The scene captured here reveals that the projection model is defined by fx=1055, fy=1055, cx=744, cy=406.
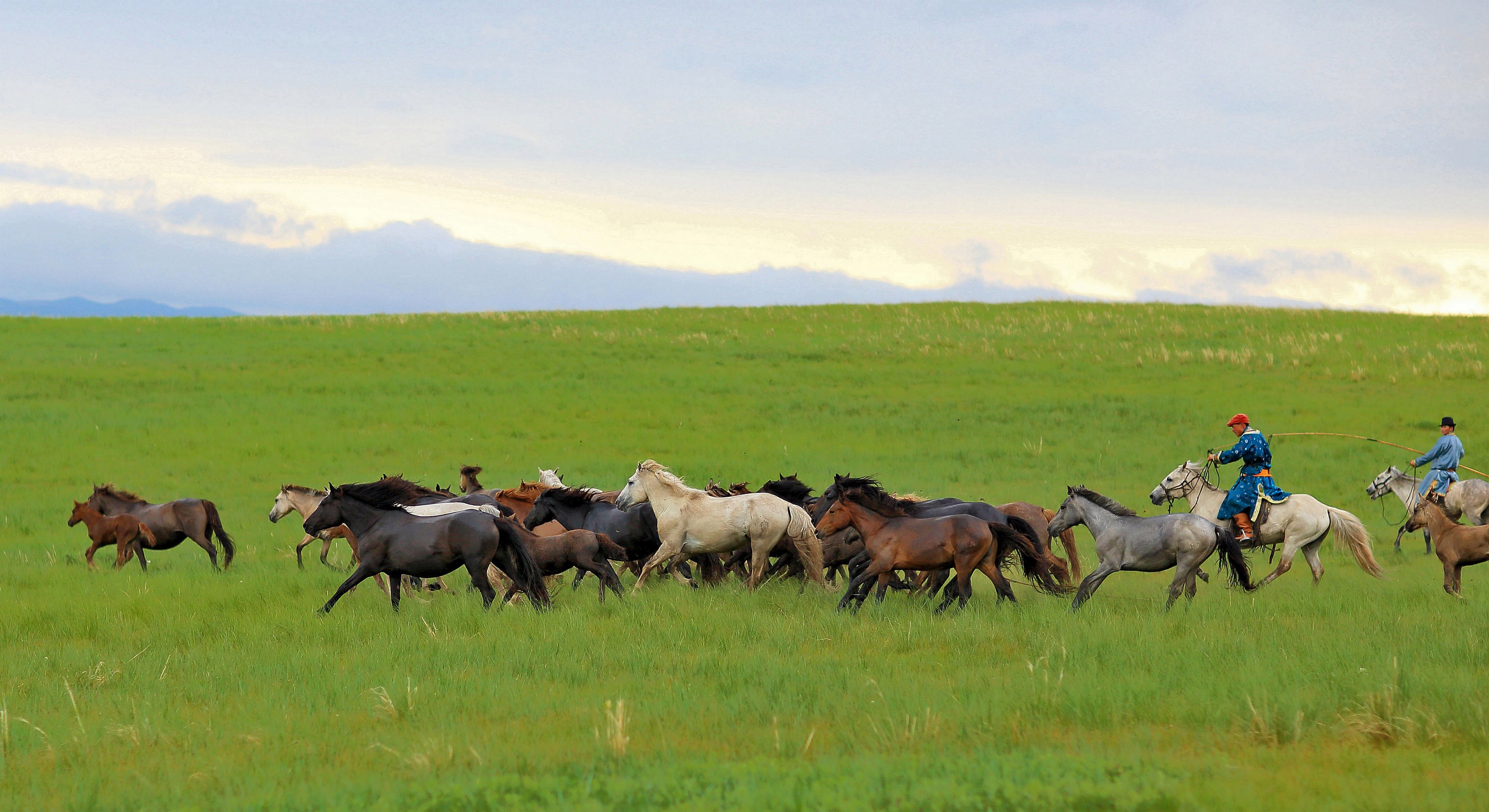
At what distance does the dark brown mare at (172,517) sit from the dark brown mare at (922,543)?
905 centimetres

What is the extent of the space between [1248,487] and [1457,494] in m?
7.53

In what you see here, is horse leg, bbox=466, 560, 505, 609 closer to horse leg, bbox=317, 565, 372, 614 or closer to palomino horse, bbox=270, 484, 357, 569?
horse leg, bbox=317, 565, 372, 614

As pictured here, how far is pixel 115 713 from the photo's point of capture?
289 inches

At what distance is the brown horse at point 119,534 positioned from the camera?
49.8 feet

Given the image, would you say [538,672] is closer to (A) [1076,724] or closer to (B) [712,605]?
(B) [712,605]

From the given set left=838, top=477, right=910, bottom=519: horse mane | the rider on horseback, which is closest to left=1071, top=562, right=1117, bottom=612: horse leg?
left=838, top=477, right=910, bottom=519: horse mane

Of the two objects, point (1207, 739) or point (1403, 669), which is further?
point (1403, 669)

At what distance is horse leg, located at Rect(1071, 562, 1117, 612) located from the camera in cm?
1101

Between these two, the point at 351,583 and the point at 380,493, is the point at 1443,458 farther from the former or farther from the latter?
the point at 351,583

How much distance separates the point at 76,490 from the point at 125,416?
29.7 ft

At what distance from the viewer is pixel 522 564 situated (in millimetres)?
11695

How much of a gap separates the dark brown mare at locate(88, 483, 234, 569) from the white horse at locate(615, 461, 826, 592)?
6.66m

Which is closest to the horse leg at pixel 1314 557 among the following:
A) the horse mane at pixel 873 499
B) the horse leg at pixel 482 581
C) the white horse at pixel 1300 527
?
the white horse at pixel 1300 527


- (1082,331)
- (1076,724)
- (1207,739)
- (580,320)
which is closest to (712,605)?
(1076,724)
